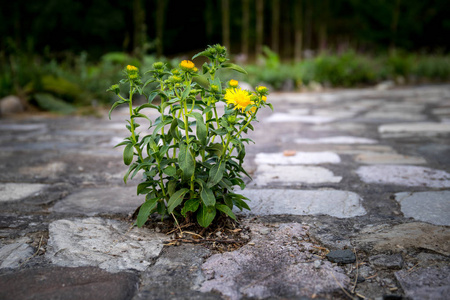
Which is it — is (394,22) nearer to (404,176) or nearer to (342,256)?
(404,176)

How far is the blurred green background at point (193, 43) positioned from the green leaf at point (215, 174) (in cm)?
421

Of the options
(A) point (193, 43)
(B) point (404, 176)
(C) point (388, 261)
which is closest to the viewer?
(C) point (388, 261)

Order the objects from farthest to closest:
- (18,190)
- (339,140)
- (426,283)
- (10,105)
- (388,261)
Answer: (10,105), (339,140), (18,190), (388,261), (426,283)

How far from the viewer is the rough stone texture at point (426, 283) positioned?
45.6 inches

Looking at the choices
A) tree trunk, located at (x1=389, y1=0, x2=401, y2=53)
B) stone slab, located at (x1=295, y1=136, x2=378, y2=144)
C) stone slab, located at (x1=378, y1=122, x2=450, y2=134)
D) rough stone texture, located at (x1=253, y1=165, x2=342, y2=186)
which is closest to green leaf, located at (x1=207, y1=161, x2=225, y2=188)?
rough stone texture, located at (x1=253, y1=165, x2=342, y2=186)

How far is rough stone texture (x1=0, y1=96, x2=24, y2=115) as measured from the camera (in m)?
5.31

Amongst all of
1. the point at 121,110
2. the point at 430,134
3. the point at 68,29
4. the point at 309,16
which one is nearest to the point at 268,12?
the point at 309,16

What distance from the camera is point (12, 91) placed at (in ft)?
19.2


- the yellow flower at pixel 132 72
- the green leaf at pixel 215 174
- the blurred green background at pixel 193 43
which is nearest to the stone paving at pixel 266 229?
the green leaf at pixel 215 174

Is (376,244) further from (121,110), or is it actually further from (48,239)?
(121,110)

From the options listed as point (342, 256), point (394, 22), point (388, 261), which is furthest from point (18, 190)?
point (394, 22)

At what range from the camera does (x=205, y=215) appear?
1.53m

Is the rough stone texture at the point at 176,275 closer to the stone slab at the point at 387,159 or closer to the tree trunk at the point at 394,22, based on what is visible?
the stone slab at the point at 387,159

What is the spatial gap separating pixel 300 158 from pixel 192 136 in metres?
1.52
